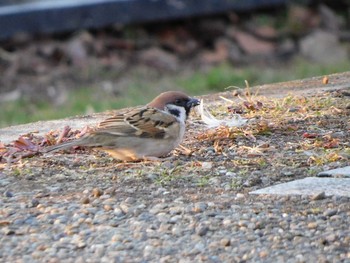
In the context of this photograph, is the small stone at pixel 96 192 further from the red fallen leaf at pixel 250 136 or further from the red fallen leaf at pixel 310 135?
the red fallen leaf at pixel 310 135

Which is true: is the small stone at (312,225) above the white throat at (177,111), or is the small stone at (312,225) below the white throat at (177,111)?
below

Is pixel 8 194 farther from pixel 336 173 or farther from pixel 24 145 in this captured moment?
pixel 336 173

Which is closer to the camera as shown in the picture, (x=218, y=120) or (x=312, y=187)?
(x=312, y=187)

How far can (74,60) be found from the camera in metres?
12.0

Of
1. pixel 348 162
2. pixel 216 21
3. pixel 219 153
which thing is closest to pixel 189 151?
pixel 219 153

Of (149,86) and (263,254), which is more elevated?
(263,254)

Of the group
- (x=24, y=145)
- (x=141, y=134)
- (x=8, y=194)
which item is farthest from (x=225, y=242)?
(x=24, y=145)

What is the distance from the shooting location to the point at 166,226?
483 centimetres

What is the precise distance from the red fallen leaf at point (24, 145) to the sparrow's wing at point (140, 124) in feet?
1.29

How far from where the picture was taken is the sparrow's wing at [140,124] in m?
6.11

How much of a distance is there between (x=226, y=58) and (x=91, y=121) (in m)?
5.22

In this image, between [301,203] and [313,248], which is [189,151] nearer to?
[301,203]

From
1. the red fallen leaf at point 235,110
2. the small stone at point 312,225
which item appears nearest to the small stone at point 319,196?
the small stone at point 312,225

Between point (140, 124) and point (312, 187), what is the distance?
1261mm
